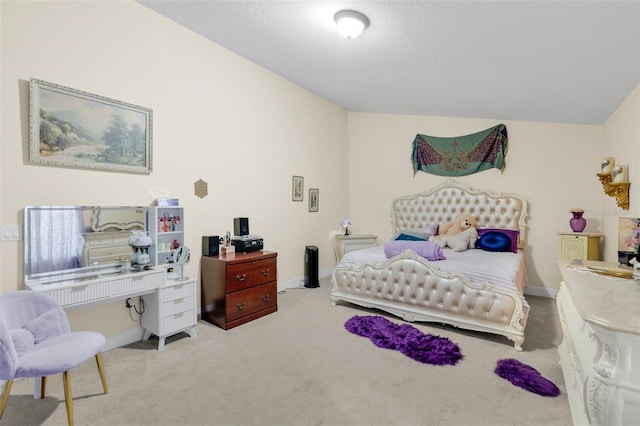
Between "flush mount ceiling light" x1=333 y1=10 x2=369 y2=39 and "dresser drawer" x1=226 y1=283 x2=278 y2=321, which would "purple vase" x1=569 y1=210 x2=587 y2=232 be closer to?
"flush mount ceiling light" x1=333 y1=10 x2=369 y2=39

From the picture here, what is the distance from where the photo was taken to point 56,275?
246 cm

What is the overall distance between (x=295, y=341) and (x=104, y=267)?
1.83m

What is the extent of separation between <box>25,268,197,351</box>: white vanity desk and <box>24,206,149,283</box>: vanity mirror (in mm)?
93

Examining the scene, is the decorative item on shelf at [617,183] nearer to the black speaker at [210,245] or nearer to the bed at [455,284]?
the bed at [455,284]

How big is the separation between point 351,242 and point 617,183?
11.5 ft

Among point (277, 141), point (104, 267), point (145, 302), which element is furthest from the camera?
point (277, 141)

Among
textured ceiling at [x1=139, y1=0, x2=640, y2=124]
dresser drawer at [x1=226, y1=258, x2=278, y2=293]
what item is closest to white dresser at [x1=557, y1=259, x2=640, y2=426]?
textured ceiling at [x1=139, y1=0, x2=640, y2=124]

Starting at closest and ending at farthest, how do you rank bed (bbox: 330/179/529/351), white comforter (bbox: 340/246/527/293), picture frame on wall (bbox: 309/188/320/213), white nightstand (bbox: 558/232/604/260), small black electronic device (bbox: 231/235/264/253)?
bed (bbox: 330/179/529/351) < white comforter (bbox: 340/246/527/293) < small black electronic device (bbox: 231/235/264/253) < white nightstand (bbox: 558/232/604/260) < picture frame on wall (bbox: 309/188/320/213)

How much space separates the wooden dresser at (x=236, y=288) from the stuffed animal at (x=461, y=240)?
2.46 m

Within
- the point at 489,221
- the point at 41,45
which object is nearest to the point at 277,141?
the point at 41,45

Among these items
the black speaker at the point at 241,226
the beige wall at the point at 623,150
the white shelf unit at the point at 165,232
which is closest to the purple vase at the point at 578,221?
the beige wall at the point at 623,150

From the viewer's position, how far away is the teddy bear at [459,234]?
434 cm

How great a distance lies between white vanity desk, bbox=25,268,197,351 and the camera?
228 cm

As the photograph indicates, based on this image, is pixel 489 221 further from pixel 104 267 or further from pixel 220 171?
pixel 104 267
